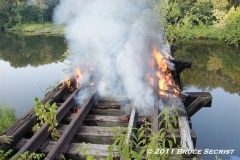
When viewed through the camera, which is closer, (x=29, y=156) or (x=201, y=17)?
(x=29, y=156)

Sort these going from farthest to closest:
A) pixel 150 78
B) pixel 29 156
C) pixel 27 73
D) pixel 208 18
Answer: pixel 208 18 → pixel 27 73 → pixel 150 78 → pixel 29 156

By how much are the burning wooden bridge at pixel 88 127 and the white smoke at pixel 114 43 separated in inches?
15.6

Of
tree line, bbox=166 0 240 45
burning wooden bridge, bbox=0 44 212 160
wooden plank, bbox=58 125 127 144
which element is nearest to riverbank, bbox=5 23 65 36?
tree line, bbox=166 0 240 45

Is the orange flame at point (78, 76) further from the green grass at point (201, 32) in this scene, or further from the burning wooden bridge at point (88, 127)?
the green grass at point (201, 32)

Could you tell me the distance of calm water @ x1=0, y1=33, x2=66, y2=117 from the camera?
11219mm

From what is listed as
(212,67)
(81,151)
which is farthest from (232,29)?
(81,151)

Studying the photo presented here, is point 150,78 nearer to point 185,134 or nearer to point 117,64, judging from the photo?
point 117,64

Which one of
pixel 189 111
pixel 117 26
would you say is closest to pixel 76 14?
pixel 117 26

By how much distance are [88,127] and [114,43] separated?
8769 millimetres

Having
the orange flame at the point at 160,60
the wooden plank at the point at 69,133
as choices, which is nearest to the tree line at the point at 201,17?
the orange flame at the point at 160,60

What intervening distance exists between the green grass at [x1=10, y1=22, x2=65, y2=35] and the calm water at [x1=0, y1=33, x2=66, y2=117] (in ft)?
50.0

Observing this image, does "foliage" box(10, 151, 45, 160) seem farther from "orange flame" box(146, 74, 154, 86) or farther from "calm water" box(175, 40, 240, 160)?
"calm water" box(175, 40, 240, 160)

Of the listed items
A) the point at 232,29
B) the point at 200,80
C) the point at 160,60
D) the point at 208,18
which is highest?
the point at 208,18

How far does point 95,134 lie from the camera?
4207 mm
